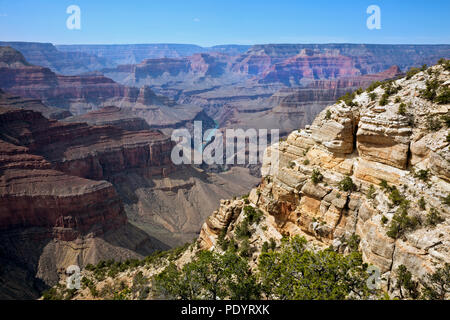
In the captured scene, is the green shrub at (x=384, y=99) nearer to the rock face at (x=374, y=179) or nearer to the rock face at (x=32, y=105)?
the rock face at (x=374, y=179)

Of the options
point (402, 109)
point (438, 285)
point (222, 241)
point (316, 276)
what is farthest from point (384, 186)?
point (222, 241)

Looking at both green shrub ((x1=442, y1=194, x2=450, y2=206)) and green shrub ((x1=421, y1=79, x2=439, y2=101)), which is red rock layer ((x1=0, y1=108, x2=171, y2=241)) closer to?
green shrub ((x1=421, y1=79, x2=439, y2=101))

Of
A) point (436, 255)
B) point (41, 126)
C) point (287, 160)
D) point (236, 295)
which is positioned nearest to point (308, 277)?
point (236, 295)

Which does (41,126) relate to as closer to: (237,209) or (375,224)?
(237,209)

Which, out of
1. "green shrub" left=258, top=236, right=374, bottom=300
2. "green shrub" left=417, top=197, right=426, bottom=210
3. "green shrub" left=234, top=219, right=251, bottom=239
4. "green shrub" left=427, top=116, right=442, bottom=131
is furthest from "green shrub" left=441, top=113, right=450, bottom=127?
"green shrub" left=234, top=219, right=251, bottom=239

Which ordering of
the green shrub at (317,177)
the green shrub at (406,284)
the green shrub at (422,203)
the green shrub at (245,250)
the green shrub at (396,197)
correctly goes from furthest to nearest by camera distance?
the green shrub at (245,250)
the green shrub at (317,177)
the green shrub at (396,197)
the green shrub at (422,203)
the green shrub at (406,284)

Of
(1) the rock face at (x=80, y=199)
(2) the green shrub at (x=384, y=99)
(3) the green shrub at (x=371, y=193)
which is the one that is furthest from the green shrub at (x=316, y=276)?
(1) the rock face at (x=80, y=199)

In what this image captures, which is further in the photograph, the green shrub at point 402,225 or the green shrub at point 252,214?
the green shrub at point 252,214

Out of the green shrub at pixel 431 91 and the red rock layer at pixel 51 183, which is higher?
the green shrub at pixel 431 91
